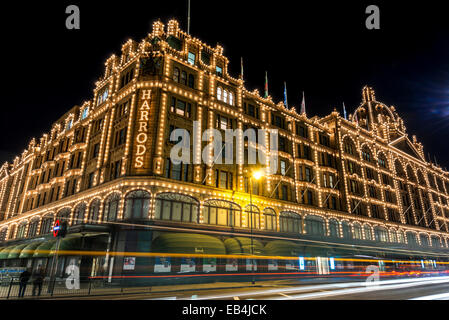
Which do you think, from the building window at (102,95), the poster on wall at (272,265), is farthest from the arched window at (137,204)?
the building window at (102,95)

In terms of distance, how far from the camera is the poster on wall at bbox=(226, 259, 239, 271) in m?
29.7

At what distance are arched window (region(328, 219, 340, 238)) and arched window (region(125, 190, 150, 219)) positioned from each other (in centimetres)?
2865

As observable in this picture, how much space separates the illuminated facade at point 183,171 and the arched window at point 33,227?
32cm

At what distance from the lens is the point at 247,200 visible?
1326 inches

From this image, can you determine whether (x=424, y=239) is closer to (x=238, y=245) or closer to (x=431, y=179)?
(x=431, y=179)

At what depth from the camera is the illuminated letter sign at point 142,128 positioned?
2781 cm

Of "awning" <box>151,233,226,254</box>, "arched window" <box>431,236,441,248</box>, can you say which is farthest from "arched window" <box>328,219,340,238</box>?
"arched window" <box>431,236,441,248</box>

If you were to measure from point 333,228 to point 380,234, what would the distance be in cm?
1417

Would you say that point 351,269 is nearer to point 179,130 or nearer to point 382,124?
point 179,130

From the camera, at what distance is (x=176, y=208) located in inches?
1086

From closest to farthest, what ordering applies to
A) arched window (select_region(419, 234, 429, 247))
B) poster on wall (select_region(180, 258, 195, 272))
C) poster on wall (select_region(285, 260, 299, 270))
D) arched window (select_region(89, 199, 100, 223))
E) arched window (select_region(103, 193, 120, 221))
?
poster on wall (select_region(180, 258, 195, 272)), arched window (select_region(103, 193, 120, 221)), arched window (select_region(89, 199, 100, 223)), poster on wall (select_region(285, 260, 299, 270)), arched window (select_region(419, 234, 429, 247))

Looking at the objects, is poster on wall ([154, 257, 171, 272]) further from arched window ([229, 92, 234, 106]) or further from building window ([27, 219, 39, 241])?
building window ([27, 219, 39, 241])
